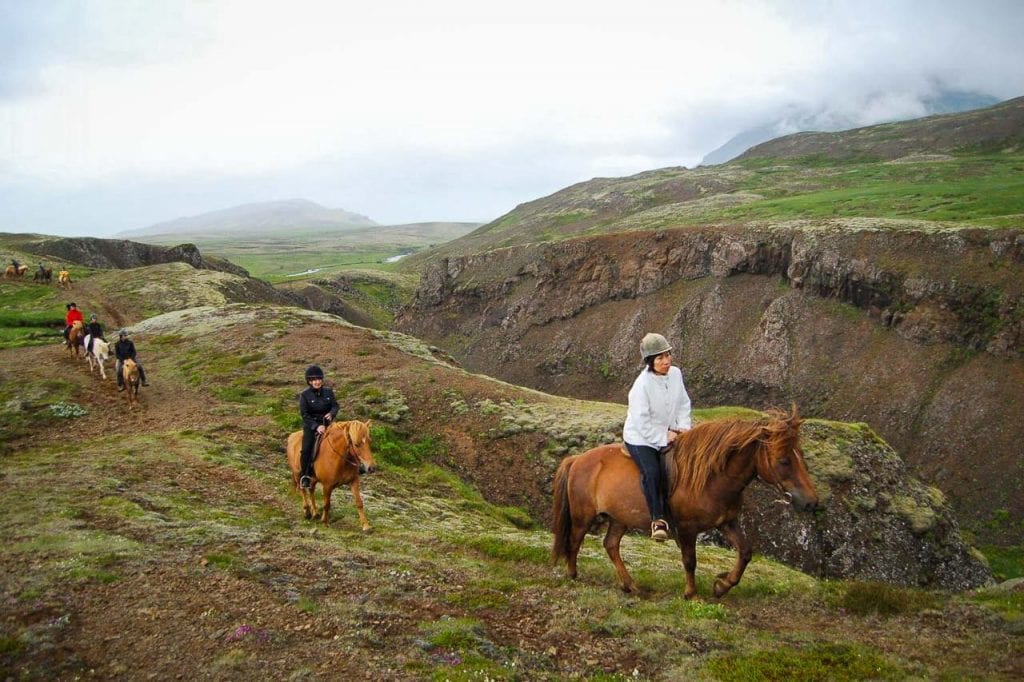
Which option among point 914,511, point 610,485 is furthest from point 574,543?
point 914,511

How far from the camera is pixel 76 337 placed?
3253 cm

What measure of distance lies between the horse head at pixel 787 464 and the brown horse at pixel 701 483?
0.04 ft

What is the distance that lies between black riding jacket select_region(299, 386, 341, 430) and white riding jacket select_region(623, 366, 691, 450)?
7.91 m

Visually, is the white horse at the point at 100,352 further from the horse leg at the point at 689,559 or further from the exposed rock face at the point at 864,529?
the exposed rock face at the point at 864,529

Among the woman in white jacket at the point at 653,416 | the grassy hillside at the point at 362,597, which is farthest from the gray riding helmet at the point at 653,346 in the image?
the grassy hillside at the point at 362,597

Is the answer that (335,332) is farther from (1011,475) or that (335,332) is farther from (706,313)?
(1011,475)

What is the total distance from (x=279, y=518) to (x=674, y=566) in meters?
9.87

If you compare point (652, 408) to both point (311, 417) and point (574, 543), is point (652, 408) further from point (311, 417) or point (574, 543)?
point (311, 417)

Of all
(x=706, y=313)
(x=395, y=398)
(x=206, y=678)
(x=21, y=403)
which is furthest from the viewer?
(x=706, y=313)

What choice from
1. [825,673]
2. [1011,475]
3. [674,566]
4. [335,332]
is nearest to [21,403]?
[335,332]

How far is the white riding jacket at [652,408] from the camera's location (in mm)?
10586

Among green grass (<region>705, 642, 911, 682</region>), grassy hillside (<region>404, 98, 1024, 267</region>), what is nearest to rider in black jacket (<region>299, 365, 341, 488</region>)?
green grass (<region>705, 642, 911, 682</region>)

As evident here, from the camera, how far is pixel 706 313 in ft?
200

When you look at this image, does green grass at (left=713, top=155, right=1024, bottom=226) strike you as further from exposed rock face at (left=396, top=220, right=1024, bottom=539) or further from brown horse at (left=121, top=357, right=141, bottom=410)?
brown horse at (left=121, top=357, right=141, bottom=410)
